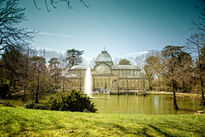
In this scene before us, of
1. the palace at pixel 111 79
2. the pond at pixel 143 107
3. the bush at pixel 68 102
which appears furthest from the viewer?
the palace at pixel 111 79

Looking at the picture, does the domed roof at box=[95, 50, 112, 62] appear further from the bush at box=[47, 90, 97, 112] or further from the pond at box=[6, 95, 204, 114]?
the bush at box=[47, 90, 97, 112]

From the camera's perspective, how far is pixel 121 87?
46.8 metres

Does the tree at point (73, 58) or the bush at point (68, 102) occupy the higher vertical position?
the tree at point (73, 58)

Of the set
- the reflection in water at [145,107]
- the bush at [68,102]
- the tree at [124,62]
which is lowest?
the reflection in water at [145,107]

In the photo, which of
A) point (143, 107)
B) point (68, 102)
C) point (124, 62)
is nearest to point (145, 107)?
point (143, 107)

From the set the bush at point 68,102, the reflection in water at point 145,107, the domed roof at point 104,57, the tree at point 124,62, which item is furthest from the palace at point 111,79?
the bush at point 68,102

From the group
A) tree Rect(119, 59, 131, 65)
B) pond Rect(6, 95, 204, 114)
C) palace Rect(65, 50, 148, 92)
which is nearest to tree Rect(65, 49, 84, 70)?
palace Rect(65, 50, 148, 92)

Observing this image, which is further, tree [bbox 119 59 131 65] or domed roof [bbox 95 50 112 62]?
tree [bbox 119 59 131 65]

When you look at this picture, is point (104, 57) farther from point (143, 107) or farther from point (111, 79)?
point (143, 107)

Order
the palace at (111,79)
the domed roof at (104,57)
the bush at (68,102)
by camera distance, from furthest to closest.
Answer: the domed roof at (104,57) < the palace at (111,79) < the bush at (68,102)

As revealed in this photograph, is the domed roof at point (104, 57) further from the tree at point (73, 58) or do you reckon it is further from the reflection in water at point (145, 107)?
the reflection in water at point (145, 107)

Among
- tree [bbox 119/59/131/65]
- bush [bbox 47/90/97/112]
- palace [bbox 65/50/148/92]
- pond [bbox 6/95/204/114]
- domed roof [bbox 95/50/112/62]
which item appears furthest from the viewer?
tree [bbox 119/59/131/65]

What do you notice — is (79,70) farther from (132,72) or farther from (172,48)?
(172,48)

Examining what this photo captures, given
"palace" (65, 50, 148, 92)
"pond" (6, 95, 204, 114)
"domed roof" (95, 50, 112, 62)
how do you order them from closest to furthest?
"pond" (6, 95, 204, 114)
"palace" (65, 50, 148, 92)
"domed roof" (95, 50, 112, 62)
